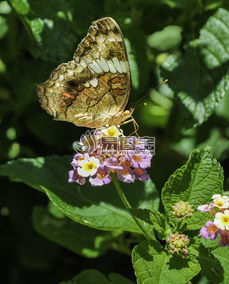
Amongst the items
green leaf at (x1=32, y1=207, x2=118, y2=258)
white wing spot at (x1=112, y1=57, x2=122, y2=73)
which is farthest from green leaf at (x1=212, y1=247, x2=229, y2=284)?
white wing spot at (x1=112, y1=57, x2=122, y2=73)

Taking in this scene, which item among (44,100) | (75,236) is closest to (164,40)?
(44,100)

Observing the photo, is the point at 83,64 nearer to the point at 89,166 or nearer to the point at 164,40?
the point at 89,166

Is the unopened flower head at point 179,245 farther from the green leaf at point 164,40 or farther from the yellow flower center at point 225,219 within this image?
the green leaf at point 164,40

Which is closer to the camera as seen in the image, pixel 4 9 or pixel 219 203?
pixel 219 203

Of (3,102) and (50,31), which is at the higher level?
(50,31)

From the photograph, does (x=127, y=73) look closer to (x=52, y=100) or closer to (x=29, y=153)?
(x=52, y=100)

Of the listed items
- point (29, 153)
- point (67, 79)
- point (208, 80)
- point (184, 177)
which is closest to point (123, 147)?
point (184, 177)
